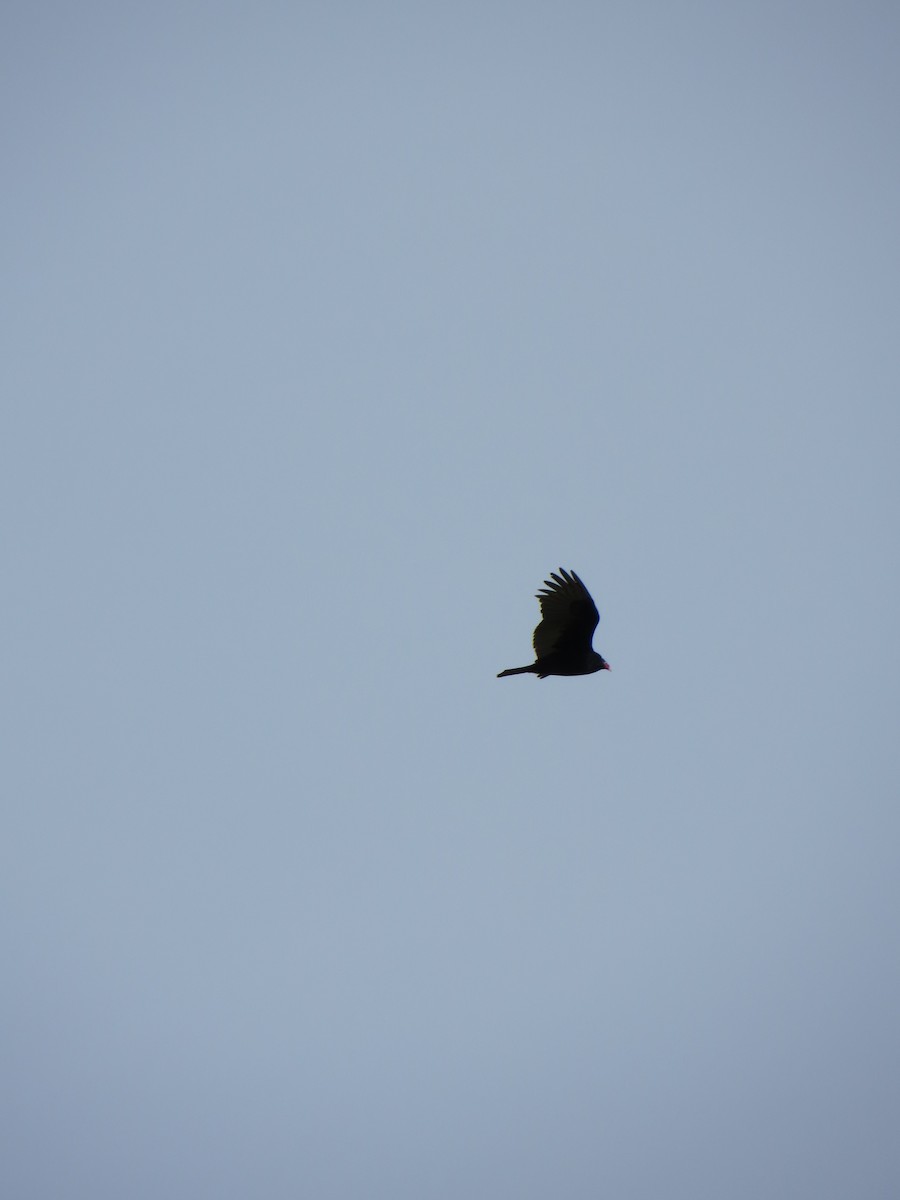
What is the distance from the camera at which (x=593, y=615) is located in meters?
20.7

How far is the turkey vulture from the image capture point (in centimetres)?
2067

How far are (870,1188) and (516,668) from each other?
8688 inches

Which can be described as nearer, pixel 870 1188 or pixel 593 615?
pixel 593 615

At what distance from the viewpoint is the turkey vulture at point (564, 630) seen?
20.7 meters

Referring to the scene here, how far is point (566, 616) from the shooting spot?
2077cm

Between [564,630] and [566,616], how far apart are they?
28 cm

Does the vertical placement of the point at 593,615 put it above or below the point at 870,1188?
above

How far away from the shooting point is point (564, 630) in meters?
20.8

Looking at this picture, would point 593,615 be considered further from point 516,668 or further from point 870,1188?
point 870,1188

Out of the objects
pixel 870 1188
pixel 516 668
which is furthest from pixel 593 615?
pixel 870 1188

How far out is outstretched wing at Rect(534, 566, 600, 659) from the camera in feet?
67.8

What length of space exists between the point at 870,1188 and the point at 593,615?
22099cm

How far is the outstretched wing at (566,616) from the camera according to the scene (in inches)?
813

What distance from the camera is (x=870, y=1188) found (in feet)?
649
